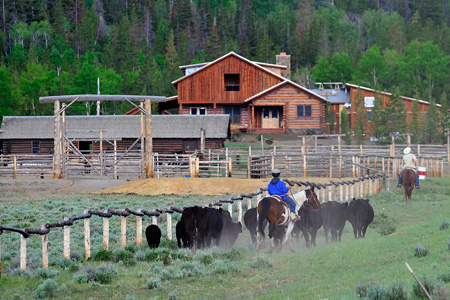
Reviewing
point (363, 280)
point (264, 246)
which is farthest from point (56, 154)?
Answer: point (363, 280)

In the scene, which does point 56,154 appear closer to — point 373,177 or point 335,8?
point 373,177

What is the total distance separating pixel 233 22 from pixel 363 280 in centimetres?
14074

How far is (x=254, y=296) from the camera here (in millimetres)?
10133

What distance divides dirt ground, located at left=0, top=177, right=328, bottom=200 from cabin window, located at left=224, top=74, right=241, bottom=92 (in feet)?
105

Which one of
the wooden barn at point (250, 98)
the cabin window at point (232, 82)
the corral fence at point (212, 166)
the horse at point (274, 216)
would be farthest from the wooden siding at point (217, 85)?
the horse at point (274, 216)

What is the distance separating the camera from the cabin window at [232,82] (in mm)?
64306

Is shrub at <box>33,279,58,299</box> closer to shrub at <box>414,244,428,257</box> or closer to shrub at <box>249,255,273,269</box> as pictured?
shrub at <box>249,255,273,269</box>

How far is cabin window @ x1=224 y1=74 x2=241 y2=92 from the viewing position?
64.3 meters

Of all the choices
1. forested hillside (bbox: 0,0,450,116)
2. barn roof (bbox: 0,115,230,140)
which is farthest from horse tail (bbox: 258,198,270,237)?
forested hillside (bbox: 0,0,450,116)

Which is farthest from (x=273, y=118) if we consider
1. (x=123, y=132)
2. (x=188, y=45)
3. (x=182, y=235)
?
(x=188, y=45)

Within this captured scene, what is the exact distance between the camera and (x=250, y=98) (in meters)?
60.0

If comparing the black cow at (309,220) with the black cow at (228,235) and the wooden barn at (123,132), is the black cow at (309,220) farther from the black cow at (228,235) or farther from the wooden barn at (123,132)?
the wooden barn at (123,132)

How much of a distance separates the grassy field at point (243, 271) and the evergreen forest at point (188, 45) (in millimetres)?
50195

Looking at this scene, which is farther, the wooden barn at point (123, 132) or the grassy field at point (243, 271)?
the wooden barn at point (123, 132)
